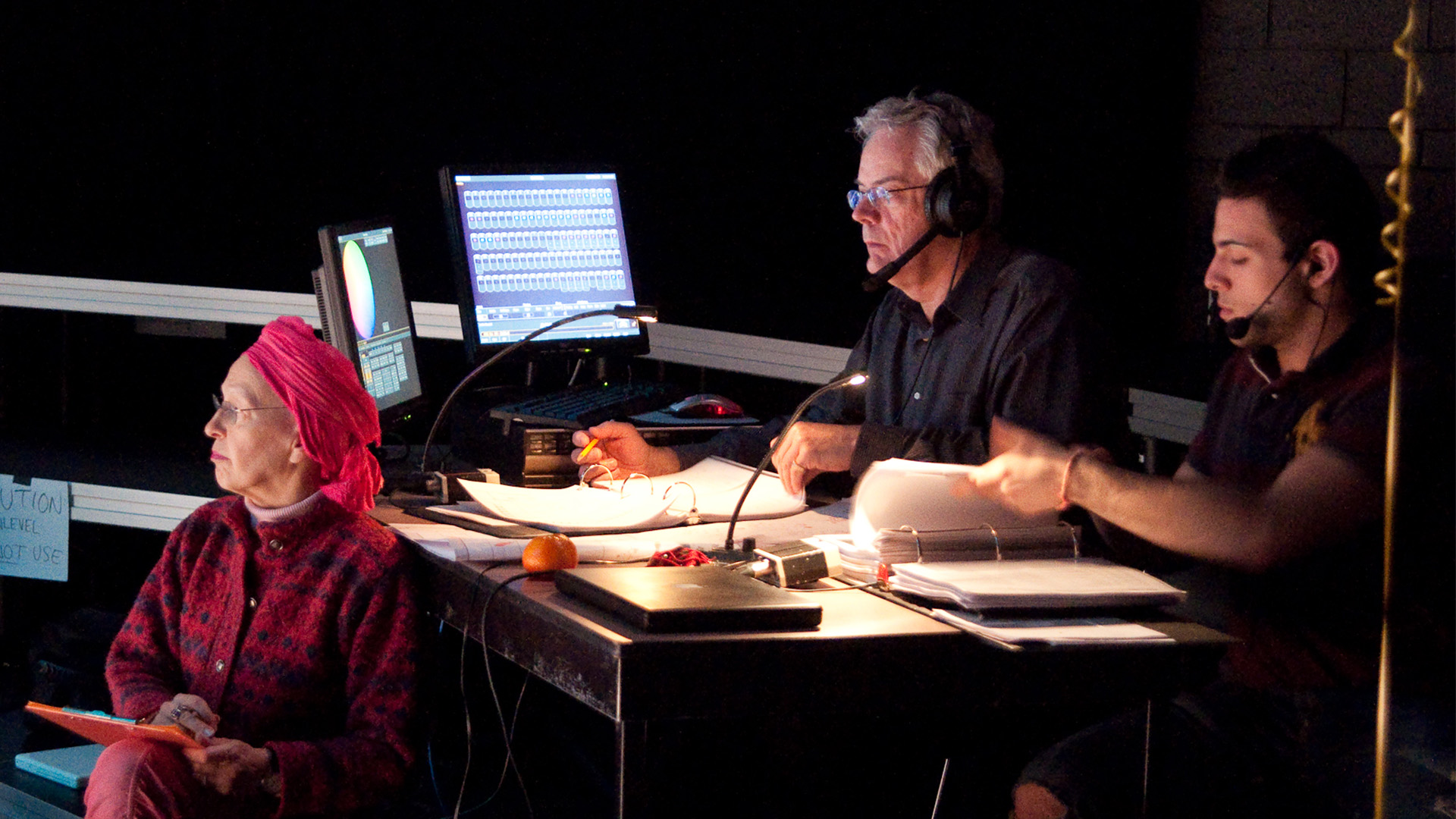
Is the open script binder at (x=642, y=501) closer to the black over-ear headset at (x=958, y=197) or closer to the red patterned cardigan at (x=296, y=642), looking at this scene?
the red patterned cardigan at (x=296, y=642)

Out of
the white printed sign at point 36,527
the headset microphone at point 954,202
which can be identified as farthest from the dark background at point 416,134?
the headset microphone at point 954,202

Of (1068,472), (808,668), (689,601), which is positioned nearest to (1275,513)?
(1068,472)

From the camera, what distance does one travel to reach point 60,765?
2438mm

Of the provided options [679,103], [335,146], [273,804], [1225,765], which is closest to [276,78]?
[335,146]

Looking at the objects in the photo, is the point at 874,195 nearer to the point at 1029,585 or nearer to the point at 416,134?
the point at 1029,585

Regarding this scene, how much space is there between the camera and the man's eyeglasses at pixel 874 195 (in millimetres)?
2381

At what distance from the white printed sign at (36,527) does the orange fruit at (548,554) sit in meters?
1.45

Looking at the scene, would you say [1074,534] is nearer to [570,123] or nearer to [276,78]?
[570,123]

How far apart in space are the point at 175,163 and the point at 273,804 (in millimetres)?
2188

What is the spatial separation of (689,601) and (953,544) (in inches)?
16.8

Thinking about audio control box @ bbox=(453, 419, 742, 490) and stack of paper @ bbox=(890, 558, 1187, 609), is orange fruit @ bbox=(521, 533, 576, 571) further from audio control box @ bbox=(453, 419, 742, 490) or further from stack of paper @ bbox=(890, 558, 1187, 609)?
audio control box @ bbox=(453, 419, 742, 490)

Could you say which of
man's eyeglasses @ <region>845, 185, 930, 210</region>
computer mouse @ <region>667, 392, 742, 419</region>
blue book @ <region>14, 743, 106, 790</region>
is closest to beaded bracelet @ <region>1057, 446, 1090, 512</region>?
man's eyeglasses @ <region>845, 185, 930, 210</region>

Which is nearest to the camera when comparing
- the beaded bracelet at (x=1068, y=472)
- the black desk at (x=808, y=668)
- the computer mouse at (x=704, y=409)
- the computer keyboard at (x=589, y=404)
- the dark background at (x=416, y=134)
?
the black desk at (x=808, y=668)

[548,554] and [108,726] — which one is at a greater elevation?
[548,554]
